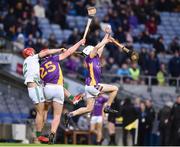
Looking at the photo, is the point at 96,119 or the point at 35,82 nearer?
the point at 35,82

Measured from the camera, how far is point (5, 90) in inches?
1243

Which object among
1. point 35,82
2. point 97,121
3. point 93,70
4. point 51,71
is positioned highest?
point 51,71

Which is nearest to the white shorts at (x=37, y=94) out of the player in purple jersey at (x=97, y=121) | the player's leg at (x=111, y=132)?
the player in purple jersey at (x=97, y=121)


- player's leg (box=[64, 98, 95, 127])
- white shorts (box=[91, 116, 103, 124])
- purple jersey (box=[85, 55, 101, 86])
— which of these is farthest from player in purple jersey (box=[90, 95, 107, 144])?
purple jersey (box=[85, 55, 101, 86])

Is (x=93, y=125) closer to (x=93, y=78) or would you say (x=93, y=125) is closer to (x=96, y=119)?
(x=96, y=119)

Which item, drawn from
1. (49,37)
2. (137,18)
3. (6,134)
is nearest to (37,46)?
(49,37)

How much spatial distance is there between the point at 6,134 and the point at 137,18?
11.7 metres

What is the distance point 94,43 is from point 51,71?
1122cm

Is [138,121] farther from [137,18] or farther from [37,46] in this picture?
[137,18]

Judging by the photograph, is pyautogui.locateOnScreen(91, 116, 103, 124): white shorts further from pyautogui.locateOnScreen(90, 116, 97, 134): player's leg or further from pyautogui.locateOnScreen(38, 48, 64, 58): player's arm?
pyautogui.locateOnScreen(38, 48, 64, 58): player's arm

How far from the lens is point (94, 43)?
34.0 meters

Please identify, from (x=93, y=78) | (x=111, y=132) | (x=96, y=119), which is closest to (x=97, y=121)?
(x=96, y=119)

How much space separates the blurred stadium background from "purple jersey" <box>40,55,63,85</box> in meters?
6.55

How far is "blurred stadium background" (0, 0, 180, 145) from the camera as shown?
31469 millimetres
